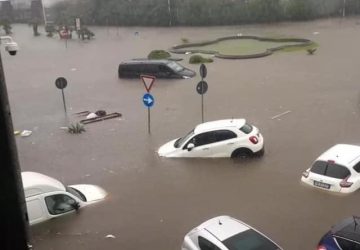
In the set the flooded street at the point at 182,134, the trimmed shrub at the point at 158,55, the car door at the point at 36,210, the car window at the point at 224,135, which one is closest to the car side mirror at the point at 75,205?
the flooded street at the point at 182,134

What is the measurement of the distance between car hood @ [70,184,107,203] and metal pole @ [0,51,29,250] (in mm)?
10622

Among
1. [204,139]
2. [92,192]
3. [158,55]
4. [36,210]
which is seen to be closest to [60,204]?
[36,210]

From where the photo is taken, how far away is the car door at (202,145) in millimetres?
14219

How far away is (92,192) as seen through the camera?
487 inches

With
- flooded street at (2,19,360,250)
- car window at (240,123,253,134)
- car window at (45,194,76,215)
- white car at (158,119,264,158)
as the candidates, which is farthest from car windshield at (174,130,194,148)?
car window at (45,194,76,215)

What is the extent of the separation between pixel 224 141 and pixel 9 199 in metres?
13.0

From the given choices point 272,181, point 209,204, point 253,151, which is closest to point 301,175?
point 272,181

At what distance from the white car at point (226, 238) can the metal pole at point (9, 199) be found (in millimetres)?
6666

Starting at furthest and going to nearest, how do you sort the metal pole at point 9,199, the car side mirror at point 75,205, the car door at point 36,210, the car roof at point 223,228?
the car side mirror at point 75,205 → the car door at point 36,210 → the car roof at point 223,228 → the metal pole at point 9,199

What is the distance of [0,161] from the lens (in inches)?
52.6

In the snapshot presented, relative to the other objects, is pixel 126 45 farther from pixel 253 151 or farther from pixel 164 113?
pixel 253 151

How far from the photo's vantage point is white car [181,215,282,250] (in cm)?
789

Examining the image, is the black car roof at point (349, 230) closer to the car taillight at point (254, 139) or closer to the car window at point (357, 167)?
the car window at point (357, 167)

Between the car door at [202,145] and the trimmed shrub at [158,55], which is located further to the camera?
the trimmed shrub at [158,55]
